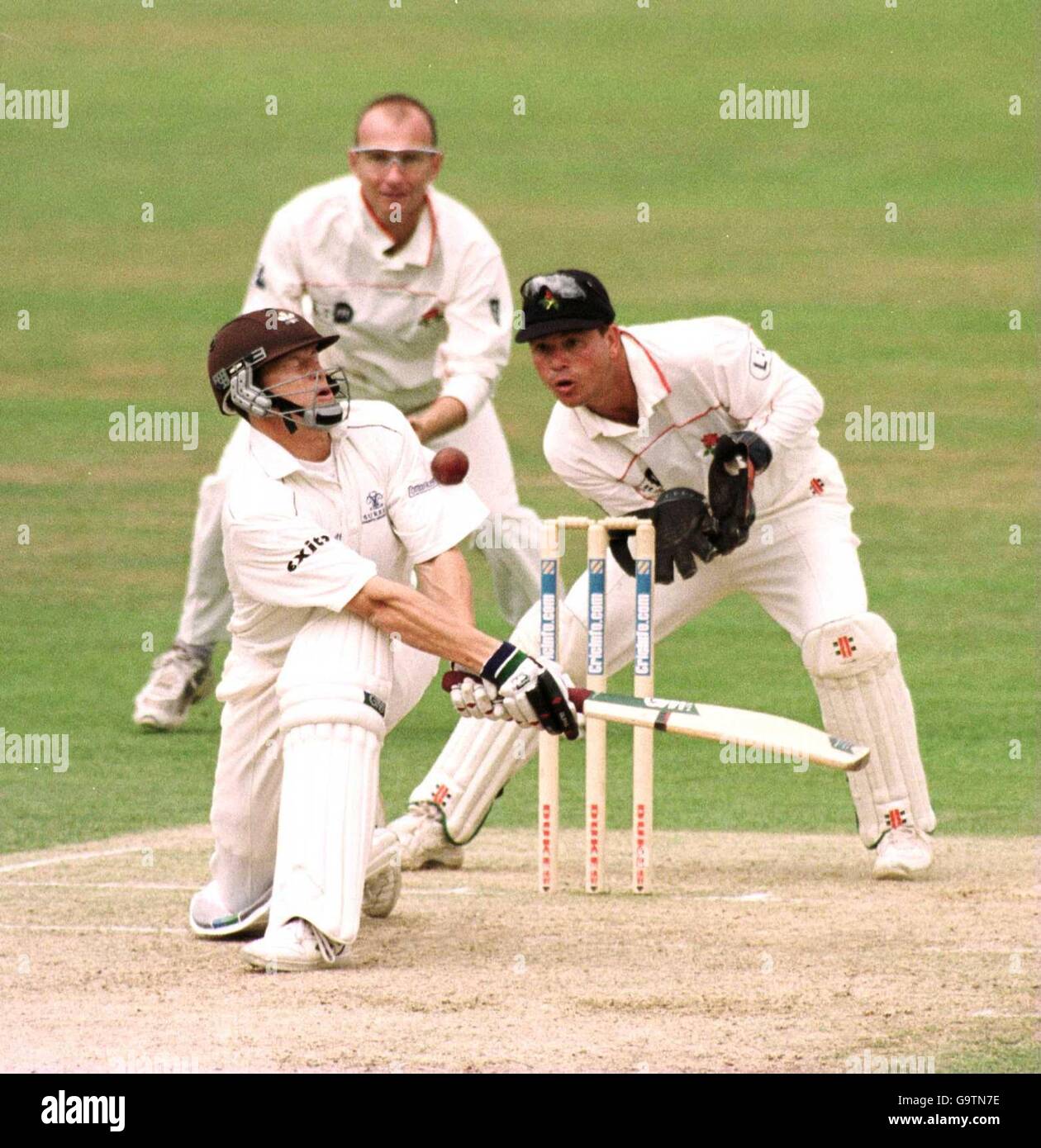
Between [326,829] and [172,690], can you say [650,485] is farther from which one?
[172,690]

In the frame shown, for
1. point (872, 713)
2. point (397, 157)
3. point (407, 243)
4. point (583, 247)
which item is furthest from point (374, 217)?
point (583, 247)

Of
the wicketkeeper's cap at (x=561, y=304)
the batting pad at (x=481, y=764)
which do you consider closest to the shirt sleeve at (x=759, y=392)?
the wicketkeeper's cap at (x=561, y=304)

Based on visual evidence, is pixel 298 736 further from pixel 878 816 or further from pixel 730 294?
pixel 730 294

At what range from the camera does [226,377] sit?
16.7 ft

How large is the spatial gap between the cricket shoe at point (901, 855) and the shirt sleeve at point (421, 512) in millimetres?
1447

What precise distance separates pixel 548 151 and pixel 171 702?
573 inches

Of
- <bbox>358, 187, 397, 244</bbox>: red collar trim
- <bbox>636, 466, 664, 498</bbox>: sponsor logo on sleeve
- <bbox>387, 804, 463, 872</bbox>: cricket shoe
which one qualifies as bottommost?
<bbox>387, 804, 463, 872</bbox>: cricket shoe

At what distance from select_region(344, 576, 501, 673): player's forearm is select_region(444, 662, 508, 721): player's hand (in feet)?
0.11

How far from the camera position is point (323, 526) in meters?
5.09

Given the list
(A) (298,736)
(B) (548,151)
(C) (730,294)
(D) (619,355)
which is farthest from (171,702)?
(B) (548,151)

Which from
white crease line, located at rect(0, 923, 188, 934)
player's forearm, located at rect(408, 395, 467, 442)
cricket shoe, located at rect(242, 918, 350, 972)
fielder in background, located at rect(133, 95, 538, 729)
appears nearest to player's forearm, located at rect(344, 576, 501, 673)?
cricket shoe, located at rect(242, 918, 350, 972)

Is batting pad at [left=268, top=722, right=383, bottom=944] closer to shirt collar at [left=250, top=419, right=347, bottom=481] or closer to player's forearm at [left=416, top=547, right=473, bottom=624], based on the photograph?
player's forearm at [left=416, top=547, right=473, bottom=624]

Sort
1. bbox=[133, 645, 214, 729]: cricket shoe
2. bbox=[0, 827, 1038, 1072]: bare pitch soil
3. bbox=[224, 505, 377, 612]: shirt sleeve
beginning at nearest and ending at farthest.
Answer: bbox=[0, 827, 1038, 1072]: bare pitch soil → bbox=[224, 505, 377, 612]: shirt sleeve → bbox=[133, 645, 214, 729]: cricket shoe

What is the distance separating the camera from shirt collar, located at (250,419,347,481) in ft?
16.5
